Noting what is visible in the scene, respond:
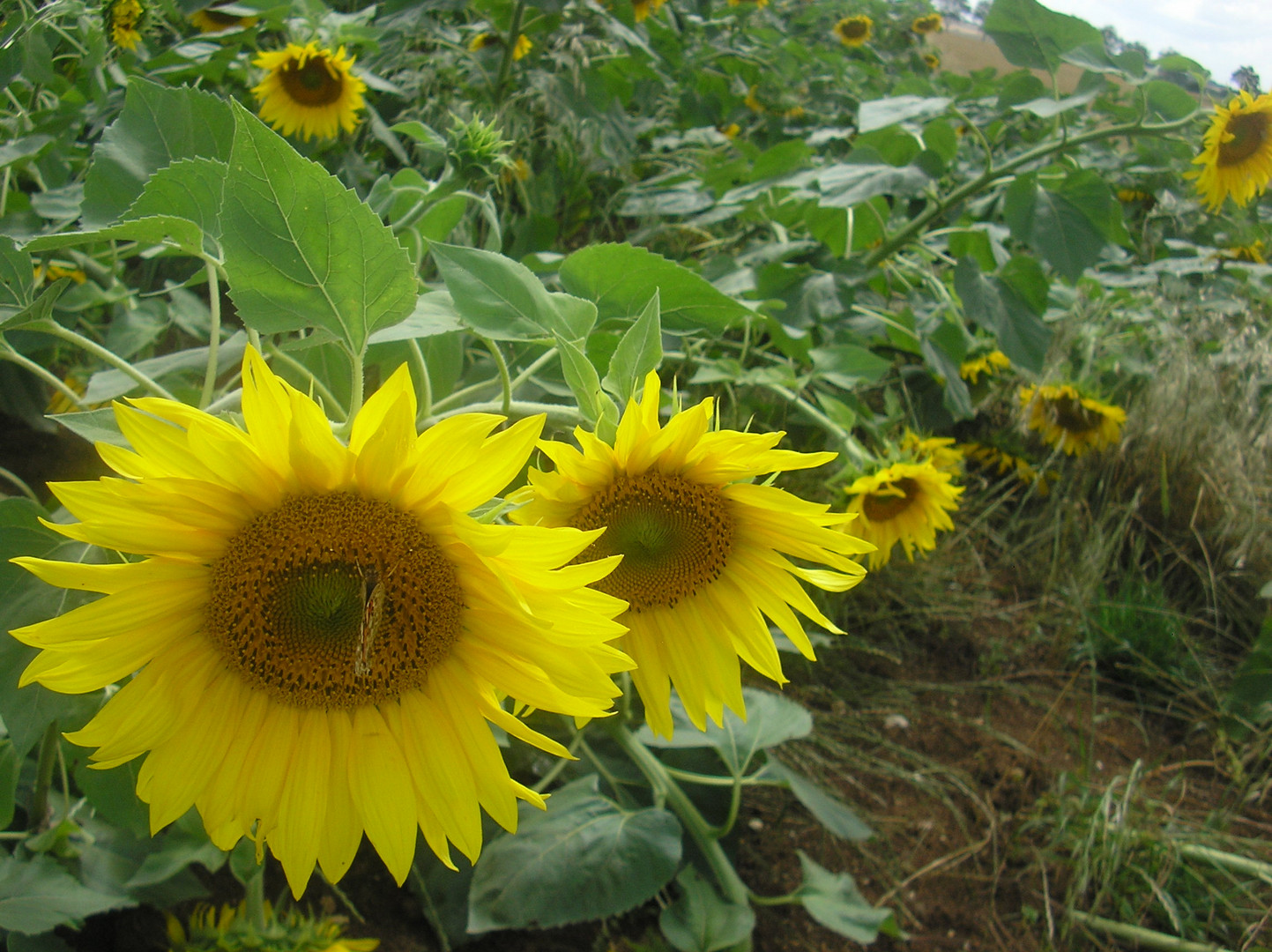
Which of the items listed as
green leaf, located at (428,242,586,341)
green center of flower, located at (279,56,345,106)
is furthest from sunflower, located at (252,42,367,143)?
green leaf, located at (428,242,586,341)

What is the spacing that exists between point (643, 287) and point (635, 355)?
159 millimetres

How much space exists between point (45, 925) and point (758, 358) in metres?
1.36

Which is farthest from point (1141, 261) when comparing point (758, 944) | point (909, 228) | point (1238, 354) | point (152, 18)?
point (152, 18)

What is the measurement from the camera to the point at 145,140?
72 cm

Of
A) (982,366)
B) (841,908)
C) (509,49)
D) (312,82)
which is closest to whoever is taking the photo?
(841,908)

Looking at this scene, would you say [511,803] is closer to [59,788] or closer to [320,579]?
[320,579]

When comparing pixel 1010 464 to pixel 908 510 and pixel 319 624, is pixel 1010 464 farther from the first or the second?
pixel 319 624

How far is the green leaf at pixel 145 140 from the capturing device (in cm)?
71

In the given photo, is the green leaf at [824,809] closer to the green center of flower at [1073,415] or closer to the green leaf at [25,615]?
the green leaf at [25,615]

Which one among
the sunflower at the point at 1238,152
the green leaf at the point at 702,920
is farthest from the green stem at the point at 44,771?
the sunflower at the point at 1238,152

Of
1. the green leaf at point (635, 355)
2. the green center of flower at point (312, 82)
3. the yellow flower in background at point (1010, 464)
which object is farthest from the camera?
the yellow flower in background at point (1010, 464)

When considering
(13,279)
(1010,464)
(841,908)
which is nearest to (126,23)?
(13,279)

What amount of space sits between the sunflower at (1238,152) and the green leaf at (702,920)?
1516 millimetres

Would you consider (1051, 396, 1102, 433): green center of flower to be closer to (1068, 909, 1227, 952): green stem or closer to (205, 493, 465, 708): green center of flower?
(1068, 909, 1227, 952): green stem
